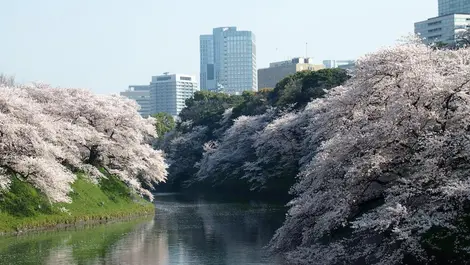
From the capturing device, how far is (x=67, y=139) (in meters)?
46.4

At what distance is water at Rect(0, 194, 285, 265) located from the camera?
96.7 ft

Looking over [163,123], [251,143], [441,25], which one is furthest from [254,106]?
[441,25]

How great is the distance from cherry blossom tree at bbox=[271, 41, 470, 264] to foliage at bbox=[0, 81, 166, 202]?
49.3 feet

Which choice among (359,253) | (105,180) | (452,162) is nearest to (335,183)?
(359,253)

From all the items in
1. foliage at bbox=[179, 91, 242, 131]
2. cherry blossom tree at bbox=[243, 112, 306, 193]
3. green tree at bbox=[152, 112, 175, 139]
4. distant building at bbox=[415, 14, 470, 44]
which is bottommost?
cherry blossom tree at bbox=[243, 112, 306, 193]

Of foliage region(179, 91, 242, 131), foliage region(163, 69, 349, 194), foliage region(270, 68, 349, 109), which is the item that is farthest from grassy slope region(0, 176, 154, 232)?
foliage region(179, 91, 242, 131)

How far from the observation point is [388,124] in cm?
2373

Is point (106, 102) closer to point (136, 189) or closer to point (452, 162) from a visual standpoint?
point (136, 189)

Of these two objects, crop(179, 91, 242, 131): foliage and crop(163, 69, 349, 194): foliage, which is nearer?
crop(163, 69, 349, 194): foliage

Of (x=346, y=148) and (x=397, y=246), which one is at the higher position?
(x=346, y=148)

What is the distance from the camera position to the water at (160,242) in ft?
96.7

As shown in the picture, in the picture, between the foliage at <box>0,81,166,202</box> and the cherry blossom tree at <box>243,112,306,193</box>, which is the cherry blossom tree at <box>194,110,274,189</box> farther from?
the foliage at <box>0,81,166,202</box>

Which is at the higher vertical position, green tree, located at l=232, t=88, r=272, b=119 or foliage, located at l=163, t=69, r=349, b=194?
green tree, located at l=232, t=88, r=272, b=119

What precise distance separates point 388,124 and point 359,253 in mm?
4260
